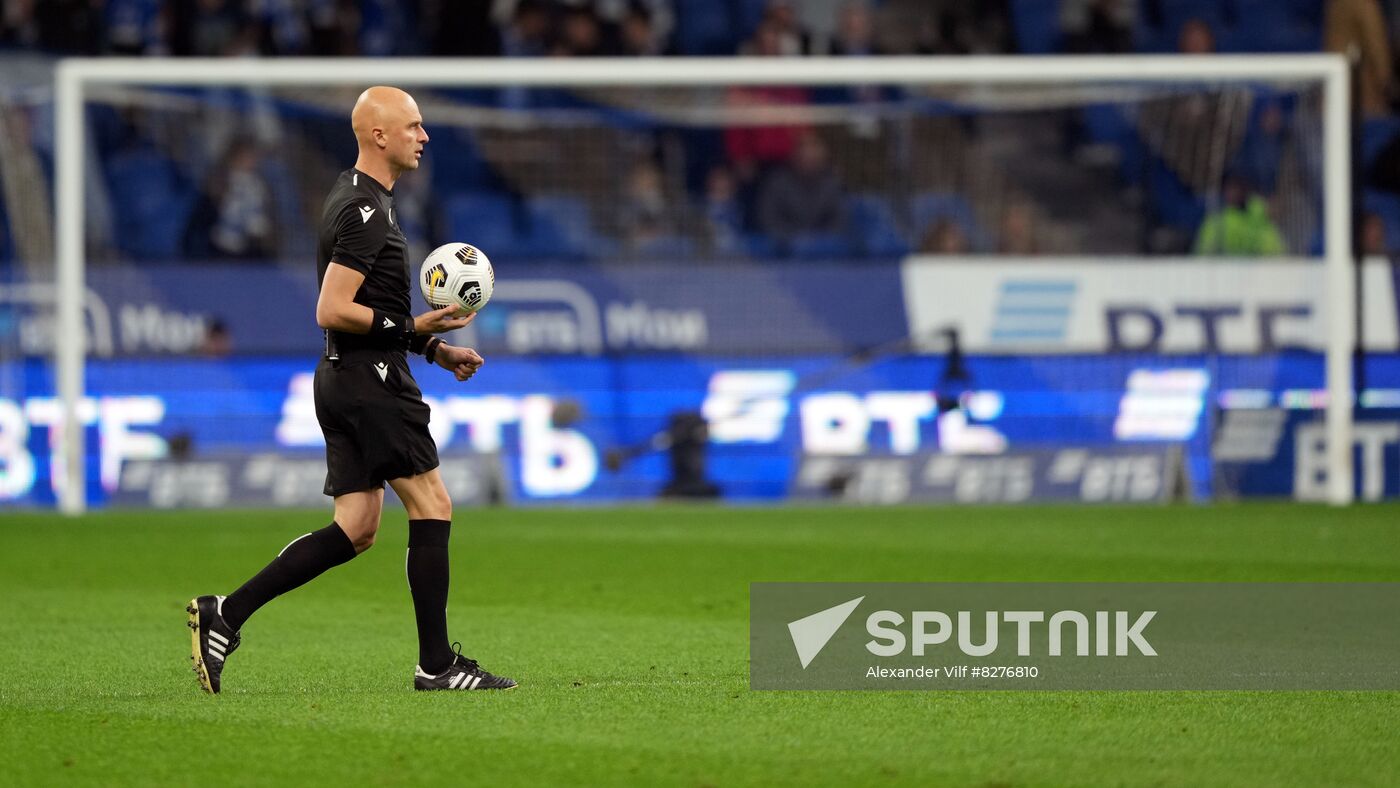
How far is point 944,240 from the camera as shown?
59.7 ft

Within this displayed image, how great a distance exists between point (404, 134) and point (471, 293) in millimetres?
558

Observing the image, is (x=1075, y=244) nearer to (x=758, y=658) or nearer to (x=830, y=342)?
(x=830, y=342)

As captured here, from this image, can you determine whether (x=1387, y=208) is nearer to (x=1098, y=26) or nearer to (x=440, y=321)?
(x=1098, y=26)

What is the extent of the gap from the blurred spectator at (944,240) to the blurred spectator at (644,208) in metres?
2.38

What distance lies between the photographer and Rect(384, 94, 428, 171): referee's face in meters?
6.37

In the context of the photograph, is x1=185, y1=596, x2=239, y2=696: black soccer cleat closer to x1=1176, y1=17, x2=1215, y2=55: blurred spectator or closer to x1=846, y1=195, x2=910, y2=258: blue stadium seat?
x1=846, y1=195, x2=910, y2=258: blue stadium seat

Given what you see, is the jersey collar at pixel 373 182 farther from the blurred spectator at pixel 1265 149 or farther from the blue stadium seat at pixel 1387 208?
the blue stadium seat at pixel 1387 208

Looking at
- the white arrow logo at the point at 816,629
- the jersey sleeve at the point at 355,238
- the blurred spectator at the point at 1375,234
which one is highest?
the jersey sleeve at the point at 355,238

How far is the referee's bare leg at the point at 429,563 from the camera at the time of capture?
6320 millimetres

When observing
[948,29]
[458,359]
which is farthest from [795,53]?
[458,359]

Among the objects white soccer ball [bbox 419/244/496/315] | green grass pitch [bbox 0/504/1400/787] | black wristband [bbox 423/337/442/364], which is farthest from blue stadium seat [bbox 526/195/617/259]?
black wristband [bbox 423/337/442/364]

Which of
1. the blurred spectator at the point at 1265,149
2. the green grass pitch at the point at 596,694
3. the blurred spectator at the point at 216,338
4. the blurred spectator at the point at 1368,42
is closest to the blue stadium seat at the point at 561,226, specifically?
the blurred spectator at the point at 216,338

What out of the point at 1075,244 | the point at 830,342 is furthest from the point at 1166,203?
the point at 830,342

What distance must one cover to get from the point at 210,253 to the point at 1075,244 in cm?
797
